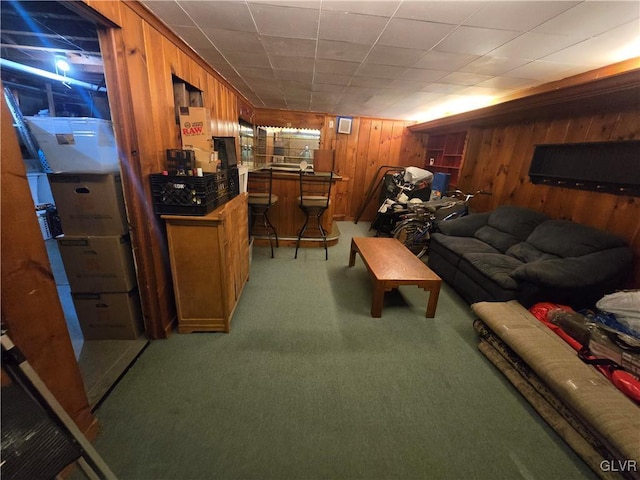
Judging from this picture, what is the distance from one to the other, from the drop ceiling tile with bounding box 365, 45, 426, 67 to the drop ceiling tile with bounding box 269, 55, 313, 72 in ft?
1.94

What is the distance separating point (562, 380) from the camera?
138 centimetres

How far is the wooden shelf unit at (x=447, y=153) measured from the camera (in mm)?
4785

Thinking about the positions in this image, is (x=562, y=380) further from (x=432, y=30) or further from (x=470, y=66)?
(x=470, y=66)

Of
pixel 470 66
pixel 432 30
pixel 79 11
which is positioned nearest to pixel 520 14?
pixel 432 30

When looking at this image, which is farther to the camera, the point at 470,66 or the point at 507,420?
the point at 470,66

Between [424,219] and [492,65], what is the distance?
1.91 meters

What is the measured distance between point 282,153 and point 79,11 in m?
5.43

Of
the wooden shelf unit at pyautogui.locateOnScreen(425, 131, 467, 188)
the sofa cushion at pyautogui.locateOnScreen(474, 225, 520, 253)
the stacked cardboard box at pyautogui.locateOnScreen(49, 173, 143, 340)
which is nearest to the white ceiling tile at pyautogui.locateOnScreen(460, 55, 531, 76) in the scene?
the sofa cushion at pyautogui.locateOnScreen(474, 225, 520, 253)

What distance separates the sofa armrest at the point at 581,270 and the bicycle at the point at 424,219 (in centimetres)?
155

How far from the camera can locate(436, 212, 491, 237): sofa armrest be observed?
325cm

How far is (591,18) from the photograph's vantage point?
1498 millimetres

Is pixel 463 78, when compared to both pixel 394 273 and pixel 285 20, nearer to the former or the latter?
pixel 285 20

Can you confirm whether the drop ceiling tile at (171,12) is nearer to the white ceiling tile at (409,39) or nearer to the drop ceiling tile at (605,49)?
the white ceiling tile at (409,39)

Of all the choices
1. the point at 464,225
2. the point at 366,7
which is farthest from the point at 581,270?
the point at 366,7
